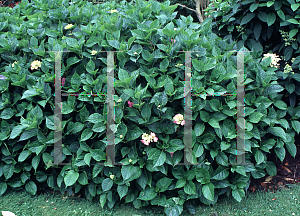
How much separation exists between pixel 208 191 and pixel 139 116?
816 millimetres

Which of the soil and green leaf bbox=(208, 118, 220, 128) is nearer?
green leaf bbox=(208, 118, 220, 128)

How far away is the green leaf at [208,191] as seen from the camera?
2135 mm

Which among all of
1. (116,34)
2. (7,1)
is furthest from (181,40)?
(7,1)

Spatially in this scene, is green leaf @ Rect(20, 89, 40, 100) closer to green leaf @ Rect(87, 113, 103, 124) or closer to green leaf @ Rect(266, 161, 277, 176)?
green leaf @ Rect(87, 113, 103, 124)

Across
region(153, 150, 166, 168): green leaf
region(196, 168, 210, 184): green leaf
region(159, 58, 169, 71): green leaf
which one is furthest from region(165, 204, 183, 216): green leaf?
region(159, 58, 169, 71): green leaf

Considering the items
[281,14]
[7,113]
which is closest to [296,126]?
[281,14]

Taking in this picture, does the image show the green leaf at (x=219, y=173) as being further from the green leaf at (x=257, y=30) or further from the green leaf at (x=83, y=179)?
the green leaf at (x=257, y=30)

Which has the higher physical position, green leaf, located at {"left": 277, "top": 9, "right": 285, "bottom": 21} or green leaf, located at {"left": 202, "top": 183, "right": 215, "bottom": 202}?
green leaf, located at {"left": 277, "top": 9, "right": 285, "bottom": 21}

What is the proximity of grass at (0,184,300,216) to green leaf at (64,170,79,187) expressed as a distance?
30cm

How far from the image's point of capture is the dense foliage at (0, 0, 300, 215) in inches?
85.5

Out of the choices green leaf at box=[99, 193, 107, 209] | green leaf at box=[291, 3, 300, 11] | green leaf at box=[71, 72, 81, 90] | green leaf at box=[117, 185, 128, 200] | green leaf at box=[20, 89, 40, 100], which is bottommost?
green leaf at box=[99, 193, 107, 209]

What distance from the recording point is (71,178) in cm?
224

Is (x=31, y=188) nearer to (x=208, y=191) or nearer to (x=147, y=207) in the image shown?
(x=147, y=207)

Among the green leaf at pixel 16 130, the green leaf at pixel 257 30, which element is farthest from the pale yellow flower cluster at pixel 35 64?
the green leaf at pixel 257 30
